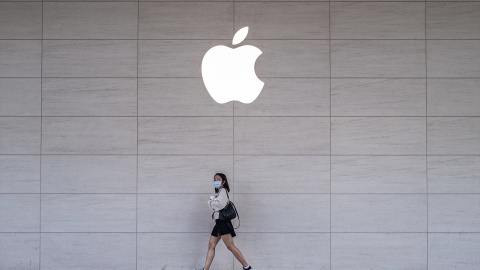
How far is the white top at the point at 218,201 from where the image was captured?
682 cm

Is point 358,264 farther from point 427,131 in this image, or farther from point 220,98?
point 220,98

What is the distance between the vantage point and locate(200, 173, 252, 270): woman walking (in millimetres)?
6885

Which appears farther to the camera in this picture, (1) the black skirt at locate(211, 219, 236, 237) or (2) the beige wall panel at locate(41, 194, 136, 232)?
(2) the beige wall panel at locate(41, 194, 136, 232)

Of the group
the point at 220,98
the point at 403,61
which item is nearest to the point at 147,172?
the point at 220,98

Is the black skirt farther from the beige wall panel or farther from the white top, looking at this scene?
the beige wall panel

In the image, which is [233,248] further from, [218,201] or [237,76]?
[237,76]

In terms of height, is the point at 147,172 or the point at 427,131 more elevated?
the point at 427,131

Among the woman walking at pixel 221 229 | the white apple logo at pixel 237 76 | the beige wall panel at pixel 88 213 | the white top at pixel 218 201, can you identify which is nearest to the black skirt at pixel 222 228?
the woman walking at pixel 221 229

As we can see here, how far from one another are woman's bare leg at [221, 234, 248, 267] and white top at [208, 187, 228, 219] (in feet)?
1.07

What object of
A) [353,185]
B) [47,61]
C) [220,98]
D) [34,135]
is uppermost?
[47,61]

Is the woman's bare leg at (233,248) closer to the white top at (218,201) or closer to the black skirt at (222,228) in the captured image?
the black skirt at (222,228)

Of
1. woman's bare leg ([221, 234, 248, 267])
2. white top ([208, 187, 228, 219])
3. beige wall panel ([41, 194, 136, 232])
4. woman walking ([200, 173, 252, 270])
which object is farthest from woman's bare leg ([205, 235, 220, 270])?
beige wall panel ([41, 194, 136, 232])

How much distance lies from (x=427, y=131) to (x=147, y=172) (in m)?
4.20

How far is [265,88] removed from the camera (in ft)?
24.3
